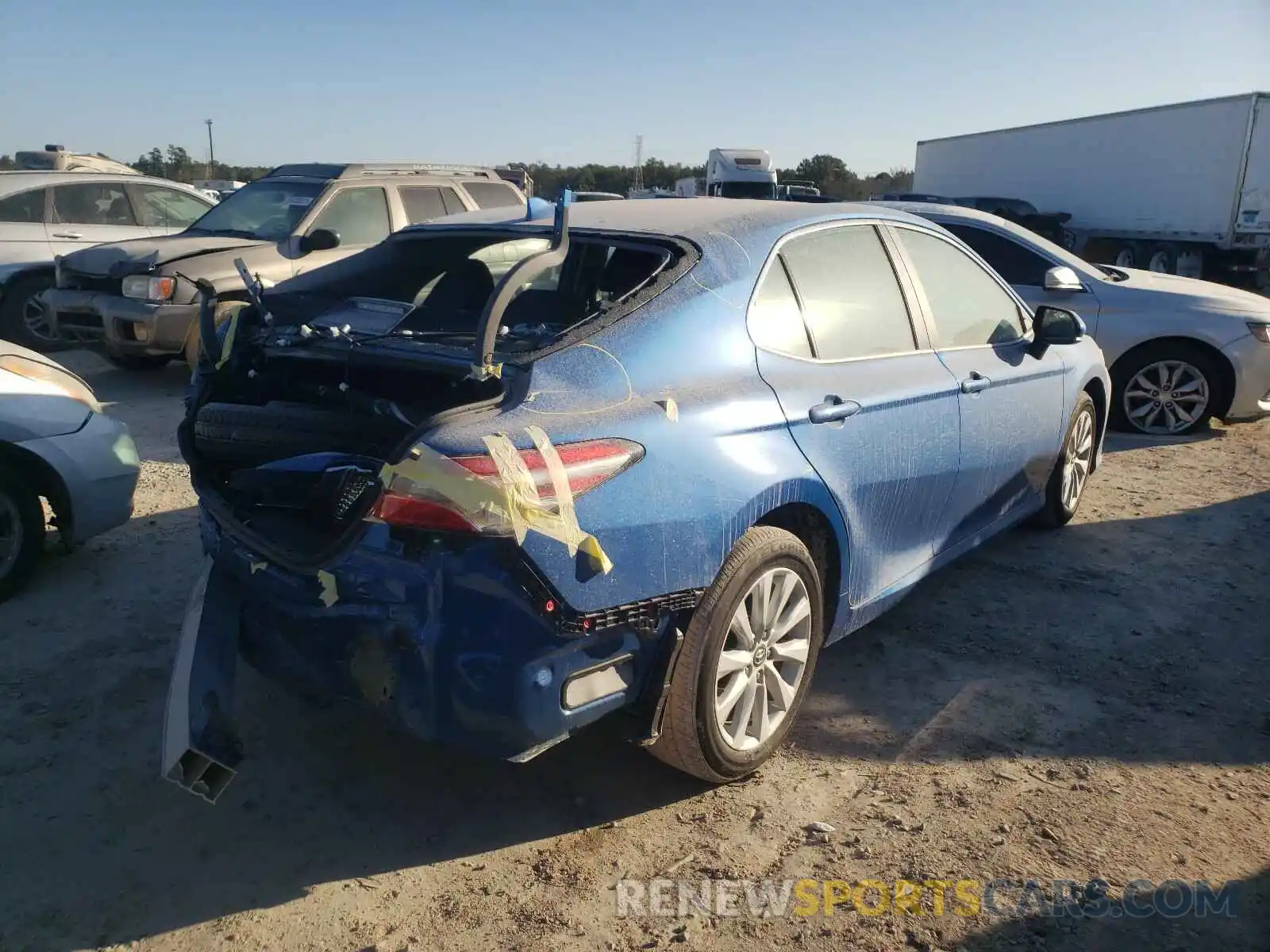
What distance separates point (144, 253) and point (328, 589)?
6972 mm

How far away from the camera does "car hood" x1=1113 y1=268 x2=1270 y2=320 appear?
7.42 m

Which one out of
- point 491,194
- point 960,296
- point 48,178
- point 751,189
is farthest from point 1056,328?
point 751,189

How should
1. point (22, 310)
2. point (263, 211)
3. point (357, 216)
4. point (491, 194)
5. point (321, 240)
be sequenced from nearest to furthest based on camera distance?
point (321, 240), point (357, 216), point (263, 211), point (491, 194), point (22, 310)

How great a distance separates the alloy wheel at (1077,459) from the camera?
5.16m

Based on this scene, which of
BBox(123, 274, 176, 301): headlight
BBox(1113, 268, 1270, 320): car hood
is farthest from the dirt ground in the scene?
BBox(123, 274, 176, 301): headlight

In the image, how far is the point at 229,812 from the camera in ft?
9.57

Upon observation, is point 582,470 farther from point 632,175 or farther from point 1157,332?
point 632,175

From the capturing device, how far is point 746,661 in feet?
9.50

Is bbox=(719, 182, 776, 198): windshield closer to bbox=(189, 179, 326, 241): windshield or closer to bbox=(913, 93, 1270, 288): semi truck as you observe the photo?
bbox=(913, 93, 1270, 288): semi truck

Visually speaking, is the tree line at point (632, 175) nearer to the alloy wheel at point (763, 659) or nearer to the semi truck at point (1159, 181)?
the semi truck at point (1159, 181)

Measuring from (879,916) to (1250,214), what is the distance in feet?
62.0

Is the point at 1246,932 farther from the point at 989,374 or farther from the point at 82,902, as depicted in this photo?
the point at 82,902

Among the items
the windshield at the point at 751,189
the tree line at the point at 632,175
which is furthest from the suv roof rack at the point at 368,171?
the tree line at the point at 632,175

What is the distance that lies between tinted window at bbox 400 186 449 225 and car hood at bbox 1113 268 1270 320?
5.96 meters
